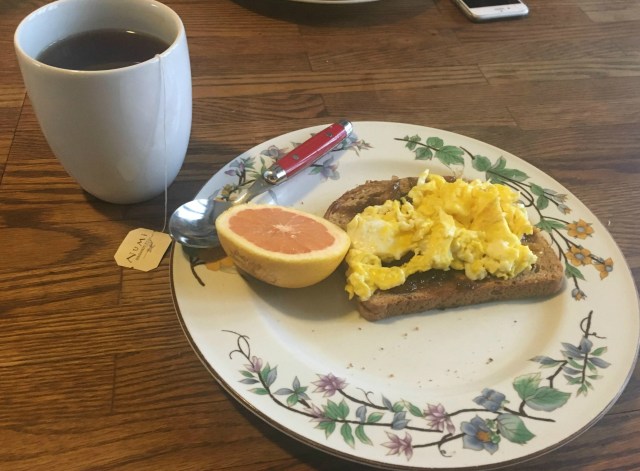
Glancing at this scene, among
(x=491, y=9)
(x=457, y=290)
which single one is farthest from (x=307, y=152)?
(x=491, y=9)

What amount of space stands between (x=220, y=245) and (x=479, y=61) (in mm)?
933

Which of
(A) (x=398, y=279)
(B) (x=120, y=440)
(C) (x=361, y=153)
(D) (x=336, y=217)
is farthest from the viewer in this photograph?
(C) (x=361, y=153)

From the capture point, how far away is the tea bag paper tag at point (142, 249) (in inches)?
36.9

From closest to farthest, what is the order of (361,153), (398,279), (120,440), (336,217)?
(120,440)
(398,279)
(336,217)
(361,153)

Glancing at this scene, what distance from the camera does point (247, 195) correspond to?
39.5 inches

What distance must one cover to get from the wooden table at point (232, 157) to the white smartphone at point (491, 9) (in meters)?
0.03

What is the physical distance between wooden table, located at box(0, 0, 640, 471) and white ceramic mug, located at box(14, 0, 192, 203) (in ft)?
0.32

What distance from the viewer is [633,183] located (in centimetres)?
119

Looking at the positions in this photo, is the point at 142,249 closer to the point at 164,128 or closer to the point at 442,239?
the point at 164,128

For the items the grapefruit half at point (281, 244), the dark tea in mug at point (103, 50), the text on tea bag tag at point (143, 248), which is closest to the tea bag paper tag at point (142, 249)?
the text on tea bag tag at point (143, 248)

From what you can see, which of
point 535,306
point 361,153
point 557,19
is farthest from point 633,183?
point 557,19

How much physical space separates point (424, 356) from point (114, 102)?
580 millimetres

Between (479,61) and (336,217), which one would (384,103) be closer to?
(479,61)

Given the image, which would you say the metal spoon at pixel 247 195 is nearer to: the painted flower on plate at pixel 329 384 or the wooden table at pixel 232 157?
the wooden table at pixel 232 157
